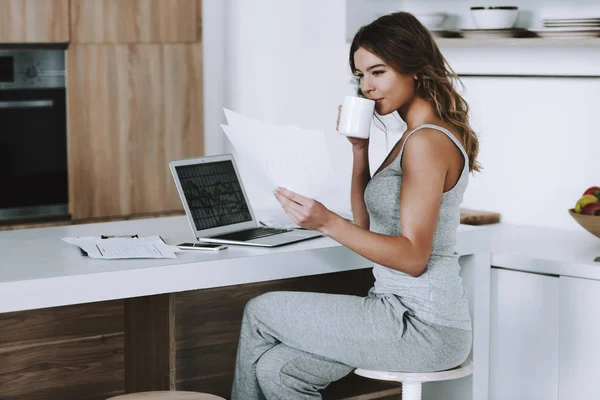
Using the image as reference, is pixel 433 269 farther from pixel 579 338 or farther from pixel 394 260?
pixel 579 338

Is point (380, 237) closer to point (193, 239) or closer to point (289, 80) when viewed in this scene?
point (193, 239)

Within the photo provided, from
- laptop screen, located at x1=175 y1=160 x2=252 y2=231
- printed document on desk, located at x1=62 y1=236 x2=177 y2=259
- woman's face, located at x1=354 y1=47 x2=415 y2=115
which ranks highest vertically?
woman's face, located at x1=354 y1=47 x2=415 y2=115

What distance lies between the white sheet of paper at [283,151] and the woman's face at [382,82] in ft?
0.53

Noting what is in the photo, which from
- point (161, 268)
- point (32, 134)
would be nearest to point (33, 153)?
point (32, 134)

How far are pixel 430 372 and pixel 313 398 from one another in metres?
0.26

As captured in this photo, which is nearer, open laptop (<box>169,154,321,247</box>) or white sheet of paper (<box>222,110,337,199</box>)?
white sheet of paper (<box>222,110,337,199</box>)

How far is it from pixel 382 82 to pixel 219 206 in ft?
1.88

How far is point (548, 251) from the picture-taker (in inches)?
107

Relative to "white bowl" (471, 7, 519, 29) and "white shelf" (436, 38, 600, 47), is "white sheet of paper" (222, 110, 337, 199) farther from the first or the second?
"white bowl" (471, 7, 519, 29)

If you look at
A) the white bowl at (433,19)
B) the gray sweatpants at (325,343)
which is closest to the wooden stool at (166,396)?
the gray sweatpants at (325,343)

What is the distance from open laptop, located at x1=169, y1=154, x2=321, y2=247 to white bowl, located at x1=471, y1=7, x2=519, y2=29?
46.9 inches

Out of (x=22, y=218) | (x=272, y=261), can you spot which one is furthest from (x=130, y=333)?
(x=22, y=218)

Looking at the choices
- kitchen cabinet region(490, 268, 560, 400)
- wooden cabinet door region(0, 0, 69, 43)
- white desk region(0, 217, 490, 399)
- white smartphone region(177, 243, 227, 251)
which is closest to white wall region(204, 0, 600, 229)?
kitchen cabinet region(490, 268, 560, 400)

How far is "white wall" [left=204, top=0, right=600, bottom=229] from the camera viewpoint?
10.3ft
